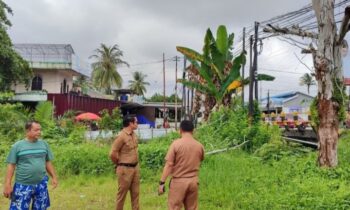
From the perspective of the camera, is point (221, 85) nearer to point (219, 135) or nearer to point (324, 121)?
point (219, 135)

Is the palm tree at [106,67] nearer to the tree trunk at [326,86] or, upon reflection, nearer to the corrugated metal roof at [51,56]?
the corrugated metal roof at [51,56]

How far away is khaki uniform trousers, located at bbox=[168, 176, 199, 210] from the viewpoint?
582cm

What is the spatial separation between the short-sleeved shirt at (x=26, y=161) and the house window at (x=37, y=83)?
32.8 meters

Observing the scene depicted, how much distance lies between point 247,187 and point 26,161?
416 centimetres

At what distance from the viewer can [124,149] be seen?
23.3 ft

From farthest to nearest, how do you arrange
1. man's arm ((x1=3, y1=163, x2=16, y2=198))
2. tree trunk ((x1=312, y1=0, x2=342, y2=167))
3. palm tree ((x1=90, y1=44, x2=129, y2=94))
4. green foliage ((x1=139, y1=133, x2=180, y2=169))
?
1. palm tree ((x1=90, y1=44, x2=129, y2=94))
2. green foliage ((x1=139, y1=133, x2=180, y2=169))
3. tree trunk ((x1=312, y1=0, x2=342, y2=167))
4. man's arm ((x1=3, y1=163, x2=16, y2=198))

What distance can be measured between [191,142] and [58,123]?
42.4ft

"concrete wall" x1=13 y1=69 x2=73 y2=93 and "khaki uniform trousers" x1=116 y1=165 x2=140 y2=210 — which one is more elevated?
"concrete wall" x1=13 y1=69 x2=73 y2=93

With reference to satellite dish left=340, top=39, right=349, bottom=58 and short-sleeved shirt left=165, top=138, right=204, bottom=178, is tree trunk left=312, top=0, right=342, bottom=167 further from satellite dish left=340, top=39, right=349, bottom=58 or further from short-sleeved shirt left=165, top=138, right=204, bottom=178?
short-sleeved shirt left=165, top=138, right=204, bottom=178

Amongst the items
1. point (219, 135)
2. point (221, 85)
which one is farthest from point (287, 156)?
point (221, 85)

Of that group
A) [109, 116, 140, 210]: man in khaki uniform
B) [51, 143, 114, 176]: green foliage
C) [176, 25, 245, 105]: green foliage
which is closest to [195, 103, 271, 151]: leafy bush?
[176, 25, 245, 105]: green foliage

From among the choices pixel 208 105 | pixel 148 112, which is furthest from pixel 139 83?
pixel 208 105

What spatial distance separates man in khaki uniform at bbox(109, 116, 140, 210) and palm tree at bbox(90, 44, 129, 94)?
47057 millimetres

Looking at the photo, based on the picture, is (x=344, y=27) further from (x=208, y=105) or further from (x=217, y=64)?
(x=208, y=105)
